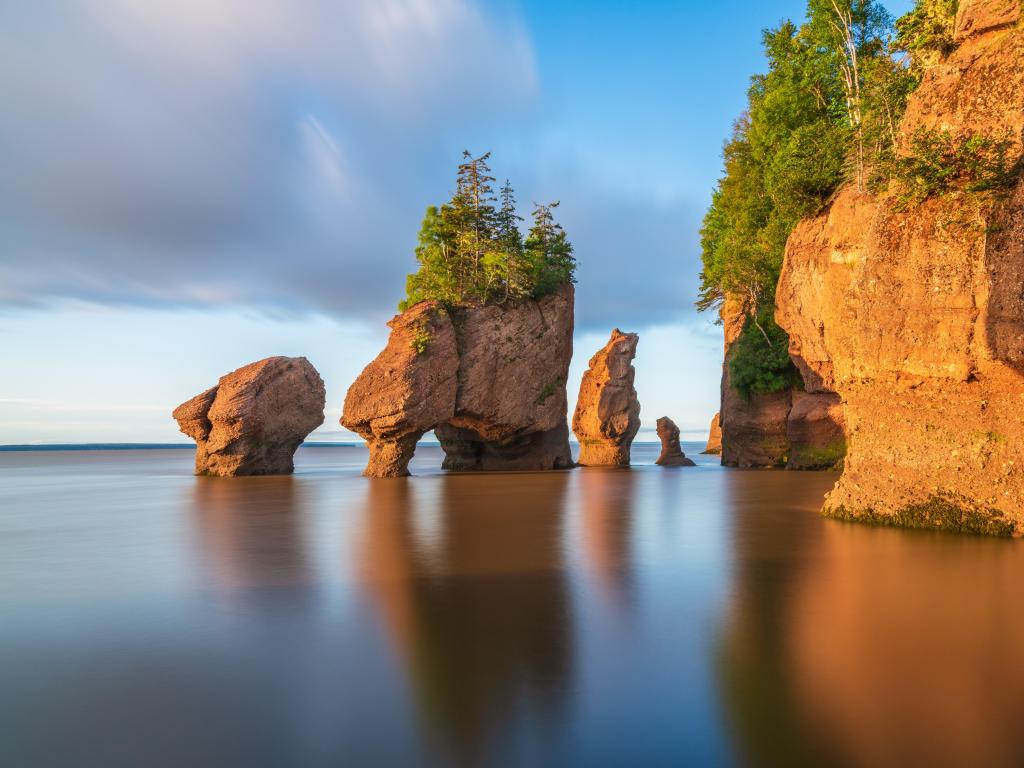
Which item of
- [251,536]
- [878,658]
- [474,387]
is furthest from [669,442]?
[878,658]

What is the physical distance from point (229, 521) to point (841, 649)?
50.0 ft

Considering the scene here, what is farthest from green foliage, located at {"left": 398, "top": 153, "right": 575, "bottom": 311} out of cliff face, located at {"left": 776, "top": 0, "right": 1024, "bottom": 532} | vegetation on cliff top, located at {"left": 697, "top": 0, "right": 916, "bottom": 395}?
cliff face, located at {"left": 776, "top": 0, "right": 1024, "bottom": 532}

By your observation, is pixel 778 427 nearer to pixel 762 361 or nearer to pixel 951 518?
pixel 762 361

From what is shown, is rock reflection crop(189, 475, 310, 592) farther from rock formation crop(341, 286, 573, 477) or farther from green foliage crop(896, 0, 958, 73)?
green foliage crop(896, 0, 958, 73)

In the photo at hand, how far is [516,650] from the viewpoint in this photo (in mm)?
6125

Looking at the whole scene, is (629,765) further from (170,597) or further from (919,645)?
(170,597)

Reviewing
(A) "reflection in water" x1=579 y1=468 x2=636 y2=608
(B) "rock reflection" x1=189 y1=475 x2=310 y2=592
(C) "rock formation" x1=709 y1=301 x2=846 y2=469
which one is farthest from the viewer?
(C) "rock formation" x1=709 y1=301 x2=846 y2=469

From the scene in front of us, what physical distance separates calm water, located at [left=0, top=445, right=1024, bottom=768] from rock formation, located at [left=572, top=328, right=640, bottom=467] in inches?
1272

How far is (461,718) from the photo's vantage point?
468cm

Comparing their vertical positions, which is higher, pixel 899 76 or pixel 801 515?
pixel 899 76

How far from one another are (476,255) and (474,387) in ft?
26.3

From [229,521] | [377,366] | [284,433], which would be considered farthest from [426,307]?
[229,521]

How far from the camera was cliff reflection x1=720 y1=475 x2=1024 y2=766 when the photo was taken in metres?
4.21

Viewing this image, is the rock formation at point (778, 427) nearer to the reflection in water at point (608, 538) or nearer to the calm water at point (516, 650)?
the reflection in water at point (608, 538)
